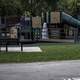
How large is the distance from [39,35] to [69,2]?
1191cm

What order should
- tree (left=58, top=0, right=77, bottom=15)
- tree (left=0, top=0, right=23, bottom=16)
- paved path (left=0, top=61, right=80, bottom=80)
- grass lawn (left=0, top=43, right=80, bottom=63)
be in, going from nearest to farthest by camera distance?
paved path (left=0, top=61, right=80, bottom=80)
grass lawn (left=0, top=43, right=80, bottom=63)
tree (left=0, top=0, right=23, bottom=16)
tree (left=58, top=0, right=77, bottom=15)

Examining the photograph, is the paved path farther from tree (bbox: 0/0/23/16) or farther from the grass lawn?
tree (bbox: 0/0/23/16)

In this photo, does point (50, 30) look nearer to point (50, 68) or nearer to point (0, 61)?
point (0, 61)

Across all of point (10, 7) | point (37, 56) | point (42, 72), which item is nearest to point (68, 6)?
point (10, 7)

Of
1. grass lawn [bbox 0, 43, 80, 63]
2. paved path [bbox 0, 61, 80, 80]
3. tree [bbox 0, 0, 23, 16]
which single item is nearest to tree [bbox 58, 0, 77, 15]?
tree [bbox 0, 0, 23, 16]

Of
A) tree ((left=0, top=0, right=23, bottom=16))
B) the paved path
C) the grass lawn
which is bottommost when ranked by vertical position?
the grass lawn

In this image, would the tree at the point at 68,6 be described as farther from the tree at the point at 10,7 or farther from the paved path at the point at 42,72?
the paved path at the point at 42,72

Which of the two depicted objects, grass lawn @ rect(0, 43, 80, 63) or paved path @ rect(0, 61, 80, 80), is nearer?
paved path @ rect(0, 61, 80, 80)

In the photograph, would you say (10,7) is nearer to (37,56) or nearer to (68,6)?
(68,6)

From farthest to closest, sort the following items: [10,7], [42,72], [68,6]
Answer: [68,6], [10,7], [42,72]

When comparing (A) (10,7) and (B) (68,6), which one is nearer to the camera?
(A) (10,7)

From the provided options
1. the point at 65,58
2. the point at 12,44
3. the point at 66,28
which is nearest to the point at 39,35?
the point at 66,28

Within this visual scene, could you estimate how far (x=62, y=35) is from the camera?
37.7 m

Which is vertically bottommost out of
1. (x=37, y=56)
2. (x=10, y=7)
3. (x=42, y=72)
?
(x=37, y=56)
